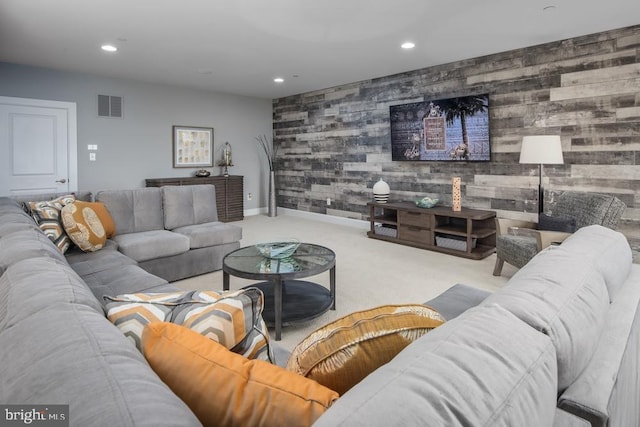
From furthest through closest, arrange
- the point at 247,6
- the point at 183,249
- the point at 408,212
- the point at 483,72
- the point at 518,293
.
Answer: the point at 408,212, the point at 483,72, the point at 183,249, the point at 247,6, the point at 518,293

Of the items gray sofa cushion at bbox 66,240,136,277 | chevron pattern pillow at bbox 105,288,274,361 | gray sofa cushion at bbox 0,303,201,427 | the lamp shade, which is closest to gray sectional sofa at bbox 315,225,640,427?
gray sofa cushion at bbox 0,303,201,427

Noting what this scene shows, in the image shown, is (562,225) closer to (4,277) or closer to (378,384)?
(378,384)

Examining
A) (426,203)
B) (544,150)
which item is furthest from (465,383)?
(426,203)

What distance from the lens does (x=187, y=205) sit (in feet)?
13.9

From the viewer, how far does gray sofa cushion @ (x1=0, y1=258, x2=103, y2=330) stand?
0.90 metres

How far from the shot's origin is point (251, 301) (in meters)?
1.09

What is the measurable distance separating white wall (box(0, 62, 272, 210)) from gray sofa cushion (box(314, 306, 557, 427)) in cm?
649

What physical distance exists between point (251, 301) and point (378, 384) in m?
0.56

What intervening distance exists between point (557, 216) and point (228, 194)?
5341mm

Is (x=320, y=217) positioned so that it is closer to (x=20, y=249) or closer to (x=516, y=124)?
(x=516, y=124)

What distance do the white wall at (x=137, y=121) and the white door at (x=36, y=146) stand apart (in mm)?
119

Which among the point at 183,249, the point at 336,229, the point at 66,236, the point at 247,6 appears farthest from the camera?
the point at 336,229

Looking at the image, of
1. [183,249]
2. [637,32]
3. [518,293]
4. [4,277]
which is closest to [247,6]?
[183,249]

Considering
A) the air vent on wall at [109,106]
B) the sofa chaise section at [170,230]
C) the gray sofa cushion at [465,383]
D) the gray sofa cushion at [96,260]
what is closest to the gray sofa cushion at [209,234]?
the sofa chaise section at [170,230]
